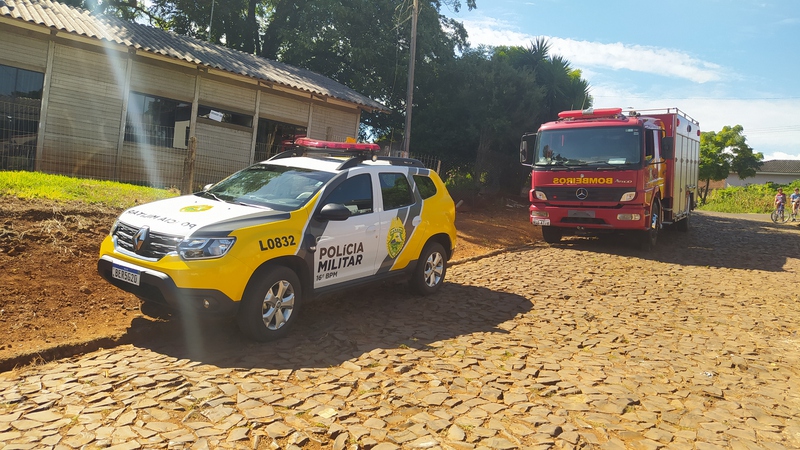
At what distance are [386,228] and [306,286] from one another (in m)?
1.33

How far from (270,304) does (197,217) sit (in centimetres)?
101

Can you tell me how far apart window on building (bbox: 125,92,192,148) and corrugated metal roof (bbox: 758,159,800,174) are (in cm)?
7297

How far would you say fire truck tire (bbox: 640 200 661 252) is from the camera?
12.4 m

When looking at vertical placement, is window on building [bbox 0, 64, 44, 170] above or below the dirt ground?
above

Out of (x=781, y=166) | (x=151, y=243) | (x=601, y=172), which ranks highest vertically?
(x=781, y=166)

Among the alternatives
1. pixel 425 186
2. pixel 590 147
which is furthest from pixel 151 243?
pixel 590 147

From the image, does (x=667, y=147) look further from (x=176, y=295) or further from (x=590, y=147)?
(x=176, y=295)

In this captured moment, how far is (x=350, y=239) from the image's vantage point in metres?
6.04

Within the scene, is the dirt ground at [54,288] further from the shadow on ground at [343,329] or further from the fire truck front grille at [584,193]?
the fire truck front grille at [584,193]

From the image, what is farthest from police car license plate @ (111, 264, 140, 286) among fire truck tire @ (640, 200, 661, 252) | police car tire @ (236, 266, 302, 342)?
fire truck tire @ (640, 200, 661, 252)

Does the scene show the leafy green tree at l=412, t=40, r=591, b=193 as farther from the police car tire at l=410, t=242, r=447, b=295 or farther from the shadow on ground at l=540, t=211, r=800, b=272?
the police car tire at l=410, t=242, r=447, b=295

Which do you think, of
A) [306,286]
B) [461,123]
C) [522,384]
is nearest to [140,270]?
[306,286]

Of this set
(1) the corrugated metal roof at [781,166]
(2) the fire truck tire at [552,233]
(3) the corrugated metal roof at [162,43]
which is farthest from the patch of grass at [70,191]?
(1) the corrugated metal roof at [781,166]

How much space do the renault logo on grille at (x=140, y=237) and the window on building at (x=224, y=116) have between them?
467 inches
